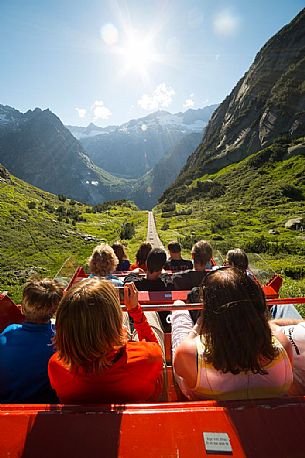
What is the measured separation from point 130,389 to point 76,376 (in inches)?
17.3

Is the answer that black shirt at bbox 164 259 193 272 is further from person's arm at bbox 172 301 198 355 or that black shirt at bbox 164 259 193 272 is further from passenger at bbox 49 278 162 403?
passenger at bbox 49 278 162 403

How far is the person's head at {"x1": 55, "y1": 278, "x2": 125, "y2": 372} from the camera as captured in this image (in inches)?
86.9

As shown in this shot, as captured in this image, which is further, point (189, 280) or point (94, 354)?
point (189, 280)

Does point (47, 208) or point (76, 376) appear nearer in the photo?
point (76, 376)

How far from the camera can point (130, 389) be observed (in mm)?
2299

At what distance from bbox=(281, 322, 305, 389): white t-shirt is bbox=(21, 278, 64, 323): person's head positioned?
2430 millimetres

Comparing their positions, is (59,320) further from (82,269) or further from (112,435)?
(82,269)

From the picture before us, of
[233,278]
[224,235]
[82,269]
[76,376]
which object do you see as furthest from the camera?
[224,235]

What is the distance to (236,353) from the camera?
225 cm

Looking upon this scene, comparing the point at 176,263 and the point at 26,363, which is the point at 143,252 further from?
the point at 26,363

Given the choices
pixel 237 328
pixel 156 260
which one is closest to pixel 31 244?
pixel 156 260

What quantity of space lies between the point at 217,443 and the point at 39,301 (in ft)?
7.36

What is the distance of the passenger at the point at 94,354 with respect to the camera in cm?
221

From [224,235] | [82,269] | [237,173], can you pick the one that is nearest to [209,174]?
[237,173]
